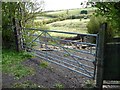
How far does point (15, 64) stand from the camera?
5117mm

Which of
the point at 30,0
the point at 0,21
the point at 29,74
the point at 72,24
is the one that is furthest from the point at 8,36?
the point at 72,24

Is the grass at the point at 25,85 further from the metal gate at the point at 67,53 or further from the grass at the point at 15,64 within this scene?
the metal gate at the point at 67,53

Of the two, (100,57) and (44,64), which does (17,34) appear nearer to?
(44,64)

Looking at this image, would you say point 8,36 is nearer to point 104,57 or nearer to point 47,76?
point 47,76

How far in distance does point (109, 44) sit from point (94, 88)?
2.52 feet

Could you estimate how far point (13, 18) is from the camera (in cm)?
643

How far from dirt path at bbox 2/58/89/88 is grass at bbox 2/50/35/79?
0.48 feet

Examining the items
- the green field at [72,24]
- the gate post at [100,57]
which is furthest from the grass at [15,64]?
the green field at [72,24]

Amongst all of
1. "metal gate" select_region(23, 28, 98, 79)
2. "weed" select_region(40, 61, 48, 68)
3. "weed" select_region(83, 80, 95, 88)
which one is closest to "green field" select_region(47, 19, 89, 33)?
"metal gate" select_region(23, 28, 98, 79)

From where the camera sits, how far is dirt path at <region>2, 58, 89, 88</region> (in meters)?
3.86

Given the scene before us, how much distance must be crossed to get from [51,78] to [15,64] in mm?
1304

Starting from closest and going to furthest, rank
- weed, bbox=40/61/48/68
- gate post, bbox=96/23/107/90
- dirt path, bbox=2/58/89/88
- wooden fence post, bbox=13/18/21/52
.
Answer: gate post, bbox=96/23/107/90, dirt path, bbox=2/58/89/88, weed, bbox=40/61/48/68, wooden fence post, bbox=13/18/21/52

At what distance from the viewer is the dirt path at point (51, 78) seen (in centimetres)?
386

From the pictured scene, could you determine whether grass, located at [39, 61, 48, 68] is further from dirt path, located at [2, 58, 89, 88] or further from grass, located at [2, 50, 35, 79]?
grass, located at [2, 50, 35, 79]
